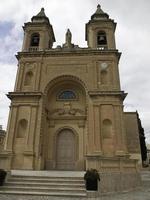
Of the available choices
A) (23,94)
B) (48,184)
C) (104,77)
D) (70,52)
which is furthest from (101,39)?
(48,184)

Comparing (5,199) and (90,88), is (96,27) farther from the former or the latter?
(5,199)

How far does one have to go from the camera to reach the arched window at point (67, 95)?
19.1 meters

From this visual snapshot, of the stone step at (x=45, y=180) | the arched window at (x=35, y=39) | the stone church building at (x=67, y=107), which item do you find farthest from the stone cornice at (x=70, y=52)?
the stone step at (x=45, y=180)

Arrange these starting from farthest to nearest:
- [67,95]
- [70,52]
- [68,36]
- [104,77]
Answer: [68,36]
[70,52]
[67,95]
[104,77]

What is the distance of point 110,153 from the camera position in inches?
614

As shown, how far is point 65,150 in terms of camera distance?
57.3 feet

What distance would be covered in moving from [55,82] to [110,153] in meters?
7.47

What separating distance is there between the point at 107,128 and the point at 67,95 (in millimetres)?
4826

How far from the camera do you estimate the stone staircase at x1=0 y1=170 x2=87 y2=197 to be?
9617 mm

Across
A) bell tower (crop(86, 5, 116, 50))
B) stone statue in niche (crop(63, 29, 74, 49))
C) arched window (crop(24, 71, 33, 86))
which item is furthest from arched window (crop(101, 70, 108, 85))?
arched window (crop(24, 71, 33, 86))

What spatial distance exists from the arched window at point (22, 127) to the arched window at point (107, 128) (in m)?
6.01

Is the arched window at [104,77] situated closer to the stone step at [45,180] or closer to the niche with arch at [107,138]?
the niche with arch at [107,138]

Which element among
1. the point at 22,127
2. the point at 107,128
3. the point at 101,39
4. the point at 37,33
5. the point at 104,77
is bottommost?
the point at 107,128

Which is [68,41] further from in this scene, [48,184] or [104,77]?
[48,184]
